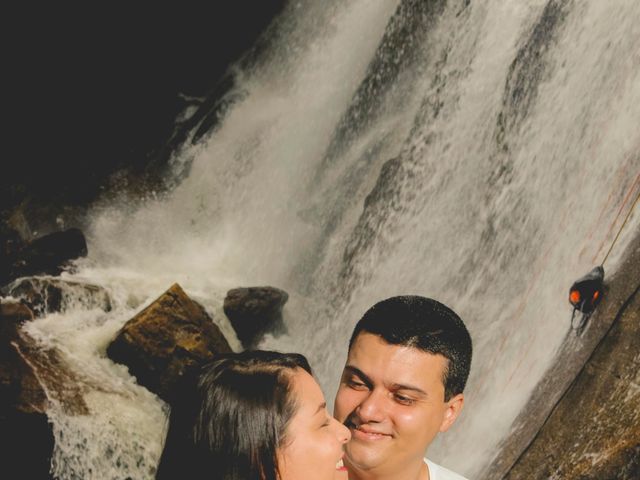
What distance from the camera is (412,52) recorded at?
950cm

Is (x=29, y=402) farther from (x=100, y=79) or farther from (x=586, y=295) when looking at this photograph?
(x=100, y=79)

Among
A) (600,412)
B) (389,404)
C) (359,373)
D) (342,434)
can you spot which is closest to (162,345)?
(600,412)

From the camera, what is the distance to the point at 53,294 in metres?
7.06

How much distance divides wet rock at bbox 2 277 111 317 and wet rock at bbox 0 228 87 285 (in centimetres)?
47

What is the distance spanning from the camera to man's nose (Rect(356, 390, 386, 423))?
2178mm

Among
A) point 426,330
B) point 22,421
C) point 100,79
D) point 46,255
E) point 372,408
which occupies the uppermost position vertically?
point 100,79

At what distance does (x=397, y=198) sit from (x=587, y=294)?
4.12 meters

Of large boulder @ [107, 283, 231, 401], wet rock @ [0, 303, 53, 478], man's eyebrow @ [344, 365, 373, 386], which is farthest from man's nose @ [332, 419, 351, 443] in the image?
large boulder @ [107, 283, 231, 401]

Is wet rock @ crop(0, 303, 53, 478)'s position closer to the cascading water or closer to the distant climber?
the cascading water

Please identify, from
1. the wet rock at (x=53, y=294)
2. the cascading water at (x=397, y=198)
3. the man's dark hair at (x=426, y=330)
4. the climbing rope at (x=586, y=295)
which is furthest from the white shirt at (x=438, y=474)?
the wet rock at (x=53, y=294)

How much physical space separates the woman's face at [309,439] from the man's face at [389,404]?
0.34m

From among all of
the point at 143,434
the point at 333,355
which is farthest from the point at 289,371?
the point at 333,355

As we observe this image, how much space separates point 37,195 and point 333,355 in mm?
5827

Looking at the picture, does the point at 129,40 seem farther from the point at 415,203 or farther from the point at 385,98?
the point at 415,203
